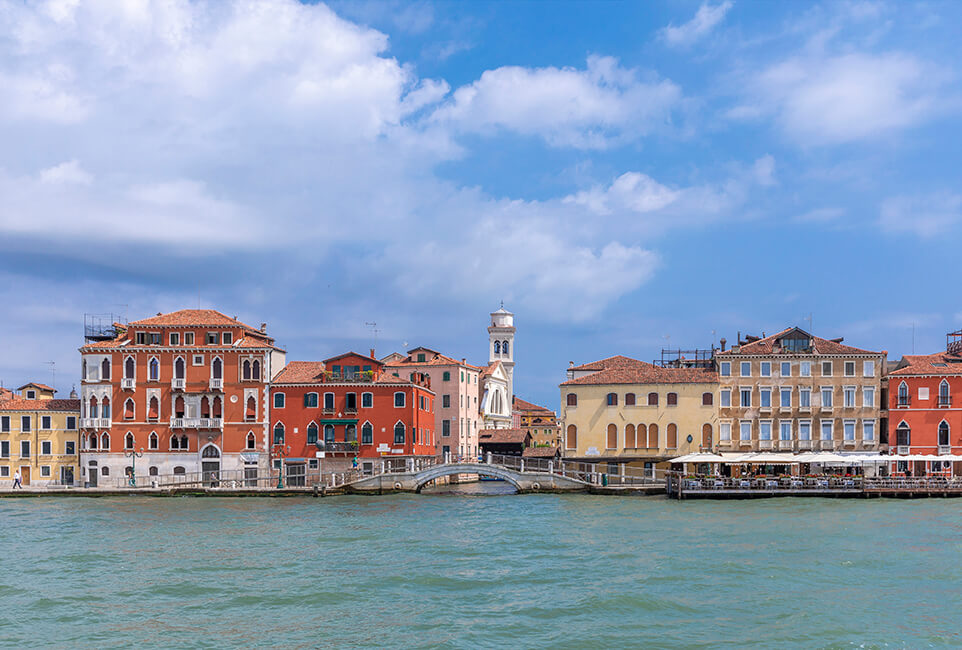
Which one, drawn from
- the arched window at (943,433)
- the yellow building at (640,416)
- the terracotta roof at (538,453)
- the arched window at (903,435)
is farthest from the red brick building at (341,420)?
the arched window at (943,433)

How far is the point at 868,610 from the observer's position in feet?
76.6

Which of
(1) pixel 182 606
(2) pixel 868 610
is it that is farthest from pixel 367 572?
(2) pixel 868 610

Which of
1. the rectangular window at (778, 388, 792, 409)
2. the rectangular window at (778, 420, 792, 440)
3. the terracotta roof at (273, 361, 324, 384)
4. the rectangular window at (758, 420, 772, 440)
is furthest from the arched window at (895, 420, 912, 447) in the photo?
the terracotta roof at (273, 361, 324, 384)

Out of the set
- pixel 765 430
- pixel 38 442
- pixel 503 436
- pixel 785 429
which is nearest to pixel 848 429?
pixel 785 429

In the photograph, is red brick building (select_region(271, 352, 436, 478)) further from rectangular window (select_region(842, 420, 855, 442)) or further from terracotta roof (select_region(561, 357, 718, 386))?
rectangular window (select_region(842, 420, 855, 442))

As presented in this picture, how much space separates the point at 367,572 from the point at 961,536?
20480 millimetres

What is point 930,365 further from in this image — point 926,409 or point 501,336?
point 501,336

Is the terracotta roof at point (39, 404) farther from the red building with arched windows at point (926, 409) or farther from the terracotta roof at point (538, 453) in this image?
the red building with arched windows at point (926, 409)

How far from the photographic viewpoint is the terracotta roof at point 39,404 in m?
65.2

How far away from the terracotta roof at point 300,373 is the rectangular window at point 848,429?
107 ft

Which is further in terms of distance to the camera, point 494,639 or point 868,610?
point 868,610

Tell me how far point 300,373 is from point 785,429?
30644 mm

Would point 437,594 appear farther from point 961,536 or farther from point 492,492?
point 492,492

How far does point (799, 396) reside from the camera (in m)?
62.8
